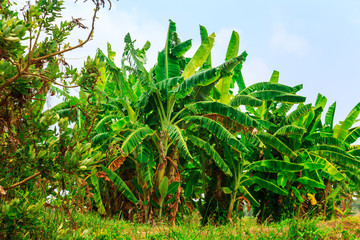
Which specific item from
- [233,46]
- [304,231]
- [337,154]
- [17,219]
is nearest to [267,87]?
[233,46]

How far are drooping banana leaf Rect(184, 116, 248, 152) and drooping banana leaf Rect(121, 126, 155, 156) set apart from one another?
139 cm

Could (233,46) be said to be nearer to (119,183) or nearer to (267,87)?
(267,87)

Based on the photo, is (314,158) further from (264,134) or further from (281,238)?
(281,238)

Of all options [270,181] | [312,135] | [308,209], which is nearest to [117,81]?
[270,181]

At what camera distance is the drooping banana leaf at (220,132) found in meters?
8.92

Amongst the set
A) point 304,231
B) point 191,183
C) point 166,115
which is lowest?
point 304,231

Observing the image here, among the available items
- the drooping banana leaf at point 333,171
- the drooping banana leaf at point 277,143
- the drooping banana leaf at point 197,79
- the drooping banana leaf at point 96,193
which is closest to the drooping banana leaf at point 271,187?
the drooping banana leaf at point 277,143

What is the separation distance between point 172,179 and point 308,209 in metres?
5.42

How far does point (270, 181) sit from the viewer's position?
11.2 metres

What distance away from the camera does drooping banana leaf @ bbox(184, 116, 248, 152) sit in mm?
8922

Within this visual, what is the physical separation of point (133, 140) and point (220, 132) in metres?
2.34

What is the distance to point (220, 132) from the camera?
908cm

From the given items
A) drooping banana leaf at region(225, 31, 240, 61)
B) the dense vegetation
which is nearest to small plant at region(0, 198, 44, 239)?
the dense vegetation

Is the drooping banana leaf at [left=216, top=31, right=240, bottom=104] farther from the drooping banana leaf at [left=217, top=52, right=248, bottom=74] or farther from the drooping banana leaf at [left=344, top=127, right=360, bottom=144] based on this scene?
the drooping banana leaf at [left=344, top=127, right=360, bottom=144]
